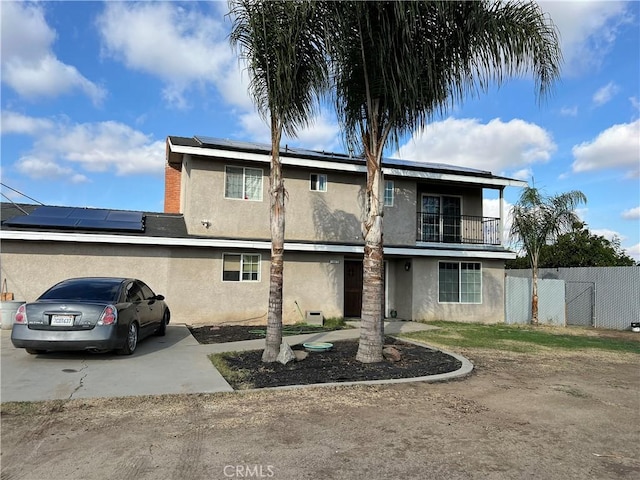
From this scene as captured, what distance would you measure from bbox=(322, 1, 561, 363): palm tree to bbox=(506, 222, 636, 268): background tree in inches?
1107

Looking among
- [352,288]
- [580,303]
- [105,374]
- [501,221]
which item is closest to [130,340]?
[105,374]

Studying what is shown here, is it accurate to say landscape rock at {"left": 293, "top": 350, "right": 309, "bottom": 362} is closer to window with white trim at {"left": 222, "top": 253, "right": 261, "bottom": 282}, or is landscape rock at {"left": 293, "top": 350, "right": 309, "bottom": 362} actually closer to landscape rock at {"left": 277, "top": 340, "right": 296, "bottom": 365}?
landscape rock at {"left": 277, "top": 340, "right": 296, "bottom": 365}

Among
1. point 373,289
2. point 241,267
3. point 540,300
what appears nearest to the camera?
point 373,289

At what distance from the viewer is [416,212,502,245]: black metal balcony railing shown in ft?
61.2

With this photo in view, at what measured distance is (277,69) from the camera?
849 centimetres

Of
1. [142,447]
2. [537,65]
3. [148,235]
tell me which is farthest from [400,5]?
[148,235]

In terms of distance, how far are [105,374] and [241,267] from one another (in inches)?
312

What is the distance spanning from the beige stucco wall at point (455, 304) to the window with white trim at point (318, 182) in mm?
4294

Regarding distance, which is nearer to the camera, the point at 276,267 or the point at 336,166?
the point at 276,267

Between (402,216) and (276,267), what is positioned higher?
(402,216)

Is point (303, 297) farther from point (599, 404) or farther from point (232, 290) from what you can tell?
point (599, 404)

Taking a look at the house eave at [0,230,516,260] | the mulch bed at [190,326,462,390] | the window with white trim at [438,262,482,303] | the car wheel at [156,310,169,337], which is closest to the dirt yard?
the mulch bed at [190,326,462,390]

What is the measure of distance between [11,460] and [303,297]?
38.7 ft

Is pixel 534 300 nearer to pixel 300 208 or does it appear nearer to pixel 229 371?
pixel 300 208
